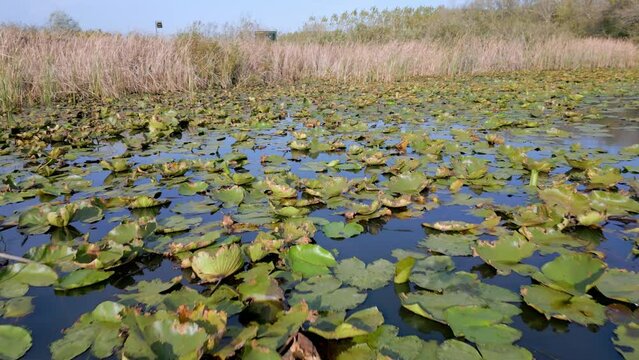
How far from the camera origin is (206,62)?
8.70 m

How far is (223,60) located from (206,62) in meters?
0.38

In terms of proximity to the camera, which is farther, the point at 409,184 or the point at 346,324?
the point at 409,184

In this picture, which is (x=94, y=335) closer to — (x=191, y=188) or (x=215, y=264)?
(x=215, y=264)

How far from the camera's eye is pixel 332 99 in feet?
23.2

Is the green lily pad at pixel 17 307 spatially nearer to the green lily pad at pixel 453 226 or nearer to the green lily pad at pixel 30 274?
the green lily pad at pixel 30 274

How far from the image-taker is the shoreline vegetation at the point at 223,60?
6.55m

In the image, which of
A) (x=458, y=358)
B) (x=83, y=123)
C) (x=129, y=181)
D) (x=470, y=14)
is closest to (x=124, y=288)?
(x=458, y=358)

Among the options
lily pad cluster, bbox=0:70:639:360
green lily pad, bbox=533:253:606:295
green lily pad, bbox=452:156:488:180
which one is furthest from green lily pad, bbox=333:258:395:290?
green lily pad, bbox=452:156:488:180

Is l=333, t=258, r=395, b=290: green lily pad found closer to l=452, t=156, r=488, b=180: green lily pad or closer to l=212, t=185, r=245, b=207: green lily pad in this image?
l=212, t=185, r=245, b=207: green lily pad

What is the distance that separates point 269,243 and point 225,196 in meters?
0.75

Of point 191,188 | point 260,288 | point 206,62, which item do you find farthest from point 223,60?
point 260,288

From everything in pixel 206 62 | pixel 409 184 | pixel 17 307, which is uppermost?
pixel 206 62

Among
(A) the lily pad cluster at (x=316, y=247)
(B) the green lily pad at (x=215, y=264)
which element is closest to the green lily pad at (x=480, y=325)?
(A) the lily pad cluster at (x=316, y=247)

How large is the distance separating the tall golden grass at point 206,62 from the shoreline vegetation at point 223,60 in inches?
0.7
